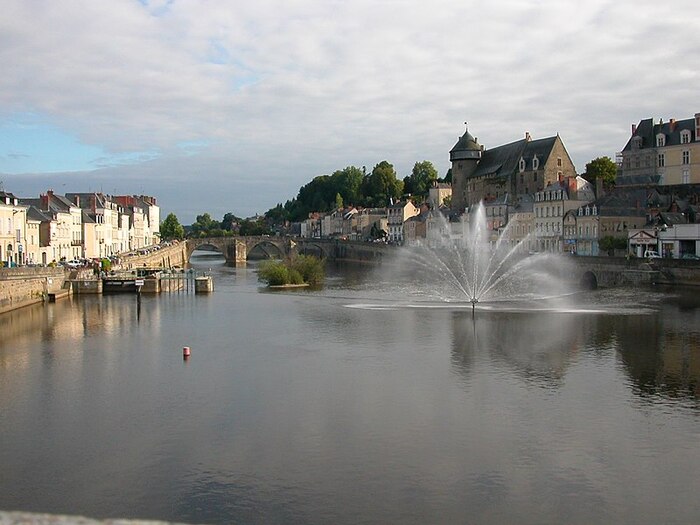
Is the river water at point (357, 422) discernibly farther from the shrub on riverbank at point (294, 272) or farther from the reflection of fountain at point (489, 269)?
the shrub on riverbank at point (294, 272)

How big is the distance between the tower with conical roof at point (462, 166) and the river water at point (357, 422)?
2553 inches

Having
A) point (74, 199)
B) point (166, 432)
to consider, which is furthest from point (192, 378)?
point (74, 199)

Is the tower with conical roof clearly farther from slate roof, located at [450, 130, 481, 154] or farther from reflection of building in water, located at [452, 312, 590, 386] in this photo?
reflection of building in water, located at [452, 312, 590, 386]

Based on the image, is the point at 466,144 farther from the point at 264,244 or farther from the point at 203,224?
the point at 203,224

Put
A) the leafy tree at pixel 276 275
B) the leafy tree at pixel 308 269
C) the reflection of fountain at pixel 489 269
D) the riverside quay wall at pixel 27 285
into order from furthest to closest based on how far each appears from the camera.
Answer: the leafy tree at pixel 308 269
the leafy tree at pixel 276 275
the reflection of fountain at pixel 489 269
the riverside quay wall at pixel 27 285

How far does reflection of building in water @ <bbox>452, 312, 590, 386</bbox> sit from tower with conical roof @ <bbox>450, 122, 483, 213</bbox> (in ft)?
201

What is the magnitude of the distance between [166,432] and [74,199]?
57176 mm

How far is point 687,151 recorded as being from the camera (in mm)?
62000

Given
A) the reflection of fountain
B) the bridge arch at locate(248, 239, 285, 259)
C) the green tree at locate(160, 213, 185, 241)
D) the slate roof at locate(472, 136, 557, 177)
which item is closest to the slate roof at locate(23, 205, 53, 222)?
the reflection of fountain

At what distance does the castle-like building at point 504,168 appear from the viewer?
79.1 metres

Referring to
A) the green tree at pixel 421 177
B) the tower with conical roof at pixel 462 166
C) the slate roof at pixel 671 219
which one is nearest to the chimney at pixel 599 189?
the slate roof at pixel 671 219

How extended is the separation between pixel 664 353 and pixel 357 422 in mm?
13348

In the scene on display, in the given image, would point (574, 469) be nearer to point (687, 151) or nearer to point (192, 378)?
point (192, 378)

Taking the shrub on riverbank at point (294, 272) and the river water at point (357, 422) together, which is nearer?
the river water at point (357, 422)
